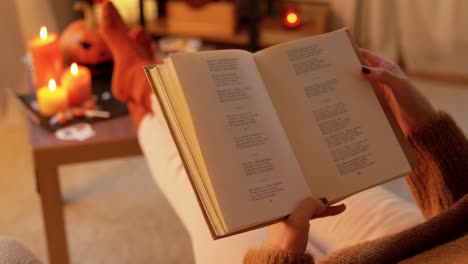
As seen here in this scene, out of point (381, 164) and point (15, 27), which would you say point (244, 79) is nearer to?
point (381, 164)

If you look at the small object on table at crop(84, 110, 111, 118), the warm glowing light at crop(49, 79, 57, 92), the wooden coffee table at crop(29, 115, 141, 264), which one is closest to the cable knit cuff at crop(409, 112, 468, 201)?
the wooden coffee table at crop(29, 115, 141, 264)

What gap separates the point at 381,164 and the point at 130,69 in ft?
2.75

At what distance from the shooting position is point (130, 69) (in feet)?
4.68

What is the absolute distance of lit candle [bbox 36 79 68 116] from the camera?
142cm

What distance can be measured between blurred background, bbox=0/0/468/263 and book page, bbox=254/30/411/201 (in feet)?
2.83

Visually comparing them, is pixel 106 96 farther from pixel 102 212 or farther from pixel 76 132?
pixel 102 212

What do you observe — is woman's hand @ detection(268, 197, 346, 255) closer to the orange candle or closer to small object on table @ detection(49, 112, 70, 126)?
small object on table @ detection(49, 112, 70, 126)

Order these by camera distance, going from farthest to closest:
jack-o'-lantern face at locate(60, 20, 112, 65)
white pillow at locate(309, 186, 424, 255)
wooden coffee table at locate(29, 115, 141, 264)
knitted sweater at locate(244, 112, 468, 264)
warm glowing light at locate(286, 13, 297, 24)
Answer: warm glowing light at locate(286, 13, 297, 24) → jack-o'-lantern face at locate(60, 20, 112, 65) → wooden coffee table at locate(29, 115, 141, 264) → white pillow at locate(309, 186, 424, 255) → knitted sweater at locate(244, 112, 468, 264)

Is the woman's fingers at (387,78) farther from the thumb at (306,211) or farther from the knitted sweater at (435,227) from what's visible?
the thumb at (306,211)

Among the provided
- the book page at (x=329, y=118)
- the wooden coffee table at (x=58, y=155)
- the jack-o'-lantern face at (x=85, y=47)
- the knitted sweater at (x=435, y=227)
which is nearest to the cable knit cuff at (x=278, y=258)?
the knitted sweater at (x=435, y=227)

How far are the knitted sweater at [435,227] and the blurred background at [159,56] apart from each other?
844 millimetres

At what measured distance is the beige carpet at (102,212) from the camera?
1.54 meters

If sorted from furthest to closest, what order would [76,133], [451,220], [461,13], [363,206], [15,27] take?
1. [461,13]
2. [15,27]
3. [76,133]
4. [363,206]
5. [451,220]

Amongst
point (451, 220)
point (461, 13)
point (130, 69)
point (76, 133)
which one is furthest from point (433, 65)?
point (451, 220)
